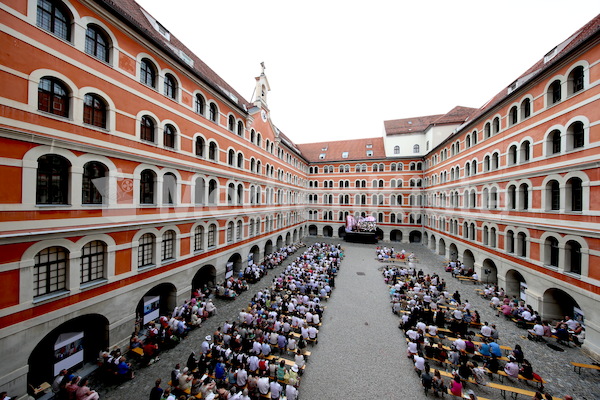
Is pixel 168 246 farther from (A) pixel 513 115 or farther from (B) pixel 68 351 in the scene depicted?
(A) pixel 513 115

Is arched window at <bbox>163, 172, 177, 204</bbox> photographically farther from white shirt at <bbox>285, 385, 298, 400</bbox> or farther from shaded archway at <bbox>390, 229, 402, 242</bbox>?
shaded archway at <bbox>390, 229, 402, 242</bbox>

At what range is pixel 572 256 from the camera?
12945mm

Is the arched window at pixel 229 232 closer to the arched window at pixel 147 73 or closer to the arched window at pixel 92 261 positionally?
the arched window at pixel 92 261

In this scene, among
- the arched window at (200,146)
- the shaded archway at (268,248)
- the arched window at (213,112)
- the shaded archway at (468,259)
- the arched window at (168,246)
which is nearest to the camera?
the arched window at (168,246)

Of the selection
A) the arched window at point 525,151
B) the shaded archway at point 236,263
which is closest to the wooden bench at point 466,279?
the arched window at point 525,151

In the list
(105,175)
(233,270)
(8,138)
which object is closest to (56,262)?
(105,175)

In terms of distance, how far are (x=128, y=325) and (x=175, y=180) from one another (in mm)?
7934

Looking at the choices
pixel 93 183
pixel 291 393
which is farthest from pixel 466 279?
pixel 93 183

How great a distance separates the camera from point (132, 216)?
11258 millimetres

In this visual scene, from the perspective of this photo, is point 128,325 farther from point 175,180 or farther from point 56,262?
point 175,180

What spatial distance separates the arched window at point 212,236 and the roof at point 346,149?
31033 mm

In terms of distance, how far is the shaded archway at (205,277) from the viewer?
57.7 ft

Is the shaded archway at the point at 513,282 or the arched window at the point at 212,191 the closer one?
the arched window at the point at 212,191

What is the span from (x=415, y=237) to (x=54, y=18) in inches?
1844
